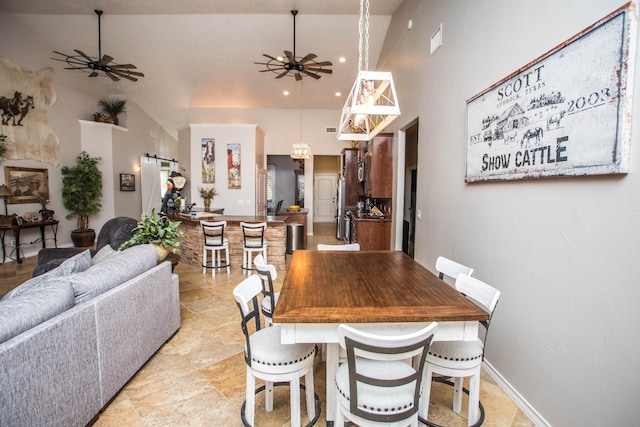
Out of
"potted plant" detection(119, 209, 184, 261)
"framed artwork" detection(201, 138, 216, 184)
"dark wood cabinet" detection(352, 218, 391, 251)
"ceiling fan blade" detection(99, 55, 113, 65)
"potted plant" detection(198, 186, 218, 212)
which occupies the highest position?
"ceiling fan blade" detection(99, 55, 113, 65)

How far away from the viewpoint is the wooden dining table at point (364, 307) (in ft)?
4.76

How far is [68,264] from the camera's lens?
2268 millimetres

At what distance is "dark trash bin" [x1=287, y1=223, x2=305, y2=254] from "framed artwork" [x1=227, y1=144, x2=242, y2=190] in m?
2.57

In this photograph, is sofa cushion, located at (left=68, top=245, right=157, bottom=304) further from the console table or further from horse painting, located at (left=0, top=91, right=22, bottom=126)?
horse painting, located at (left=0, top=91, right=22, bottom=126)

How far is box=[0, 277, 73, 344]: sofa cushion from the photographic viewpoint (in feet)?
4.59

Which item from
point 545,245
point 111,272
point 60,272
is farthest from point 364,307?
point 60,272

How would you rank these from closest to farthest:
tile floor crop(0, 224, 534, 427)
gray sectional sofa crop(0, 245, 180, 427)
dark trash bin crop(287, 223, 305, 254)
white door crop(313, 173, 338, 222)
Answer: gray sectional sofa crop(0, 245, 180, 427), tile floor crop(0, 224, 534, 427), dark trash bin crop(287, 223, 305, 254), white door crop(313, 173, 338, 222)

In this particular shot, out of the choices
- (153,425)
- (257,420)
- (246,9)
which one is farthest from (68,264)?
(246,9)

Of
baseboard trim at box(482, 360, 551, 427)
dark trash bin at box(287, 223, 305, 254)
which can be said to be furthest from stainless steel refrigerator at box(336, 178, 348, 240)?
baseboard trim at box(482, 360, 551, 427)

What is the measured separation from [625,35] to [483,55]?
128 cm

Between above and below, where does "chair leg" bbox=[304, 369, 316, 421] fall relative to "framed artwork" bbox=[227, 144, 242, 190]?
below

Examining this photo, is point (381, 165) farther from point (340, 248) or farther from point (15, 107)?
point (15, 107)

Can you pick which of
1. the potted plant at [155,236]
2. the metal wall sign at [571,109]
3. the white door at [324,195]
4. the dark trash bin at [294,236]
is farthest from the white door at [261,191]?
the metal wall sign at [571,109]

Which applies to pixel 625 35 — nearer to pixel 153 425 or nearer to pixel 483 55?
pixel 483 55
